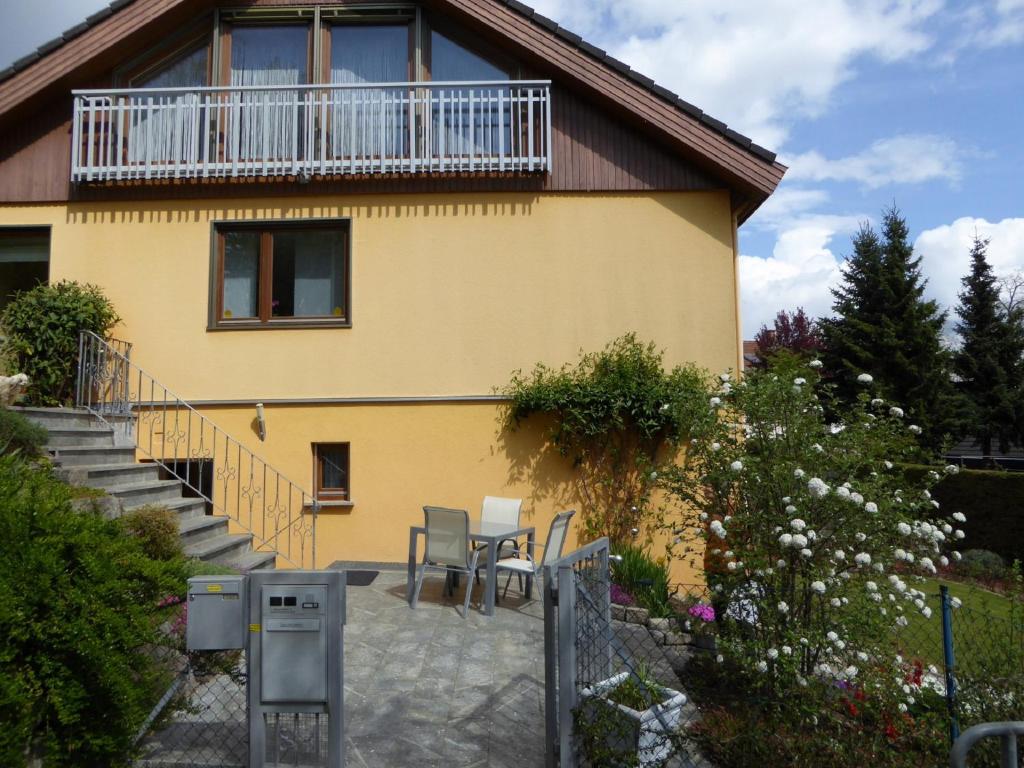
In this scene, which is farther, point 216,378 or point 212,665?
point 216,378

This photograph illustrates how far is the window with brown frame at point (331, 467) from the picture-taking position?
8.88 m

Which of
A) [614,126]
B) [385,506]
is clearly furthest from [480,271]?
[385,506]

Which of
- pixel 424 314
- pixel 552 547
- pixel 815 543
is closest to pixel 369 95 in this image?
pixel 424 314

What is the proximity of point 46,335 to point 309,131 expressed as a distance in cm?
380

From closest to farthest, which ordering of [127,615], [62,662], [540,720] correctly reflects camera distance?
[62,662] < [127,615] < [540,720]

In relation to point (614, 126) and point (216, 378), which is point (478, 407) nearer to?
point (216, 378)

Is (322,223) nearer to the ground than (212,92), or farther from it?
nearer to the ground

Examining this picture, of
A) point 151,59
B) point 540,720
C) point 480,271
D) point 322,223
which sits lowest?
point 540,720

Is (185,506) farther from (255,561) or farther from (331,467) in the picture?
(331,467)

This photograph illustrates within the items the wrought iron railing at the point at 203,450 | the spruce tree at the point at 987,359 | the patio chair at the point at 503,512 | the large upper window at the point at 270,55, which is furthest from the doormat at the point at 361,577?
the spruce tree at the point at 987,359

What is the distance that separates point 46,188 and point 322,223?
11.2 ft

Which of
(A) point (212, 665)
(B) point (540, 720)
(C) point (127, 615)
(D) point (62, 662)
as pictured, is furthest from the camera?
(B) point (540, 720)

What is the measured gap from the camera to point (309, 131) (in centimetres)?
884

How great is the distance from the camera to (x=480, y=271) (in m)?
8.98
